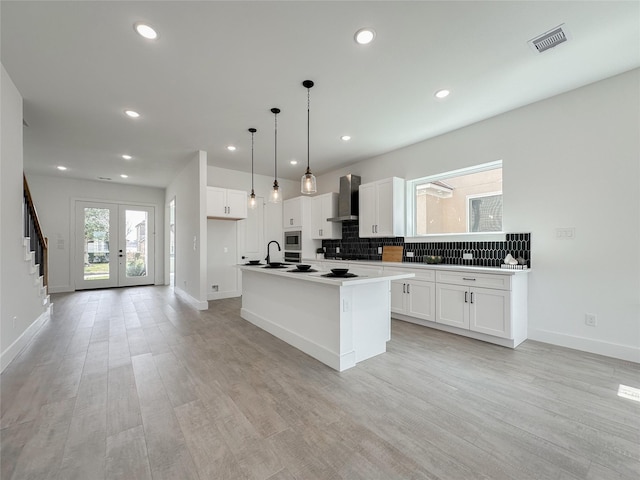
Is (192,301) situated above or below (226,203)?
below

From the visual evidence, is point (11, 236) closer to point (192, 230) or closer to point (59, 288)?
point (192, 230)

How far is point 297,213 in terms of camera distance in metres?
6.32

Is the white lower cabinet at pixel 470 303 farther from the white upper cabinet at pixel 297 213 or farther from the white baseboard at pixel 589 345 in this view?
the white upper cabinet at pixel 297 213

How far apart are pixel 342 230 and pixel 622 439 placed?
4777 millimetres

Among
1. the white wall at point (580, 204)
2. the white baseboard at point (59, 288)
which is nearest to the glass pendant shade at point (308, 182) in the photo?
the white wall at point (580, 204)

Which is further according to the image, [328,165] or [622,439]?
[328,165]

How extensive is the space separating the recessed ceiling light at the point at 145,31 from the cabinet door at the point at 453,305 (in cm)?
397

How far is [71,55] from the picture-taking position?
2.45 m

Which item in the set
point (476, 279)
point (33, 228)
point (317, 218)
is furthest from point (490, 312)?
point (33, 228)

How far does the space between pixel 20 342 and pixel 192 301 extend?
2.45 m

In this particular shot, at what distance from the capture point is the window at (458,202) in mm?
3822

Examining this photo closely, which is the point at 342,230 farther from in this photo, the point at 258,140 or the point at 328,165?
the point at 258,140

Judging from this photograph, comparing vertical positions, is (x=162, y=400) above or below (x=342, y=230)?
below

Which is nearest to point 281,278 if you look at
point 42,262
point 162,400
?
point 162,400
